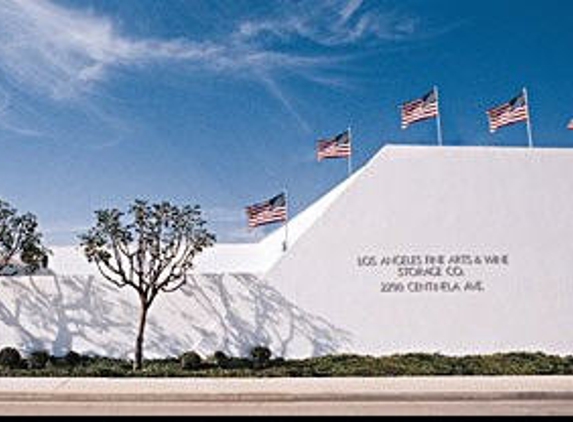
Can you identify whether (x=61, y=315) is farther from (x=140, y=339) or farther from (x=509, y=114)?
(x=509, y=114)

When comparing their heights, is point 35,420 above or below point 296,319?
below

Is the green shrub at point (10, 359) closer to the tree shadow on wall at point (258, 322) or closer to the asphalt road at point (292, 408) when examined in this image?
the tree shadow on wall at point (258, 322)

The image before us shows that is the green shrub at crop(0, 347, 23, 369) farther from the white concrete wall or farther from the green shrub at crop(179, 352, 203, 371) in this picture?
the green shrub at crop(179, 352, 203, 371)

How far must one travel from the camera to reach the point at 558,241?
890 inches

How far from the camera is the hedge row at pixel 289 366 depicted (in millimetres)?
18094

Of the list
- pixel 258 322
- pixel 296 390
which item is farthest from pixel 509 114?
pixel 296 390

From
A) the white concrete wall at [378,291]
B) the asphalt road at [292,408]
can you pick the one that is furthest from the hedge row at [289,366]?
the asphalt road at [292,408]

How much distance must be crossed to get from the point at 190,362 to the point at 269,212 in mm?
6024

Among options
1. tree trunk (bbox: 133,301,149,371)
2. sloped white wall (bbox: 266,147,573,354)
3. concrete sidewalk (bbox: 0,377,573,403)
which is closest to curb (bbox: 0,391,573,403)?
concrete sidewalk (bbox: 0,377,573,403)

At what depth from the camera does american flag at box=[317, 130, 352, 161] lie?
23.8 meters

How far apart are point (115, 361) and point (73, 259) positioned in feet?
29.2

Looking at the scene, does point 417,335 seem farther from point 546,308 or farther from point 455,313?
point 546,308

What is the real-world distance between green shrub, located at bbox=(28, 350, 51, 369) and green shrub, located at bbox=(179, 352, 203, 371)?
145 inches

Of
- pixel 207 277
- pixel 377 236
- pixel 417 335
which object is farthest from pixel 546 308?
pixel 207 277
